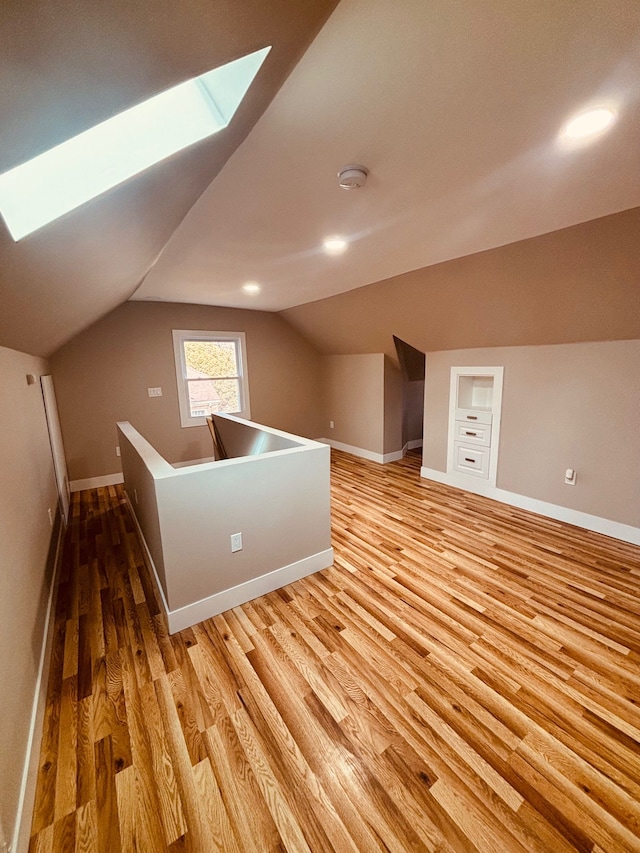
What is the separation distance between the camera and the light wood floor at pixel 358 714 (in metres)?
1.11

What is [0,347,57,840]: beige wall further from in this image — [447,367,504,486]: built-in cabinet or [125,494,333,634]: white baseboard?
[447,367,504,486]: built-in cabinet

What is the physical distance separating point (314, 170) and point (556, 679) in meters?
2.60

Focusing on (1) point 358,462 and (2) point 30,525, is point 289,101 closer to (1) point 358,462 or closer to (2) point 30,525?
(2) point 30,525

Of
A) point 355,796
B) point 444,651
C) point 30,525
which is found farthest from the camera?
point 30,525

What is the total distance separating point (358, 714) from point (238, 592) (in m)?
0.97

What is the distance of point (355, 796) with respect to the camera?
3.86 feet

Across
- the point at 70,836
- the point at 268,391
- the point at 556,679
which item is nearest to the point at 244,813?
the point at 70,836

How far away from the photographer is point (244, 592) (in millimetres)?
2137

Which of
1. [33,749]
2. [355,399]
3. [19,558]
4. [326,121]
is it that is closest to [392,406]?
[355,399]

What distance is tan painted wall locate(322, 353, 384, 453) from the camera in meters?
4.98

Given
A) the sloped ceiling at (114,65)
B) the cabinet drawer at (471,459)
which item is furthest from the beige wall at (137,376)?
the sloped ceiling at (114,65)

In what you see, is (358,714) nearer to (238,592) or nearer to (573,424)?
(238,592)

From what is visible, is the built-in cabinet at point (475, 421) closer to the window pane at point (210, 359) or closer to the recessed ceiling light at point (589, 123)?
the recessed ceiling light at point (589, 123)

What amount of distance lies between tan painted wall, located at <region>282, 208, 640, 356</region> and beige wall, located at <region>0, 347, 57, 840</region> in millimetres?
3106
